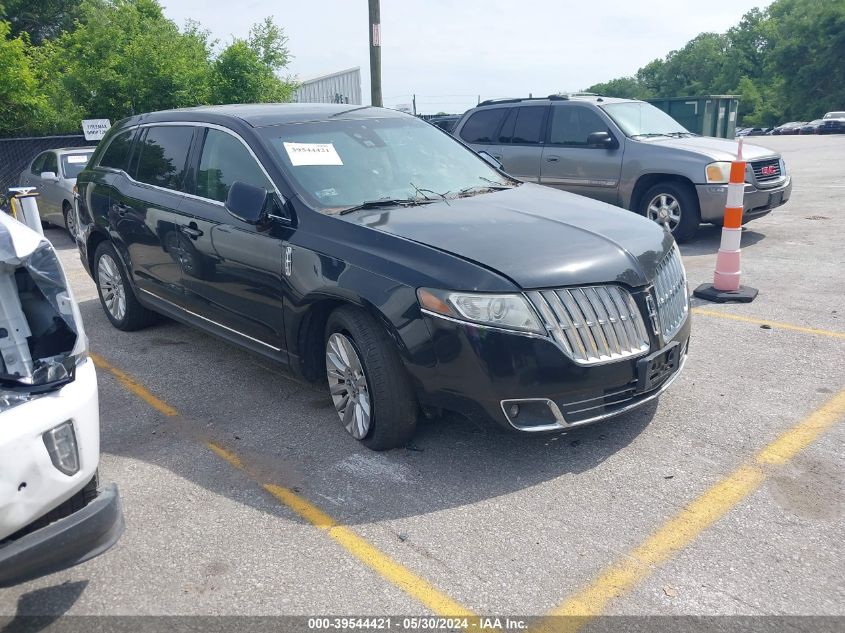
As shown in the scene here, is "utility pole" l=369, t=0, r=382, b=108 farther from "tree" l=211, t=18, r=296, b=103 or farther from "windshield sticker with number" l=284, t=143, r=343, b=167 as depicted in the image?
"windshield sticker with number" l=284, t=143, r=343, b=167

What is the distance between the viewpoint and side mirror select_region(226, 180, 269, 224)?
13.6ft

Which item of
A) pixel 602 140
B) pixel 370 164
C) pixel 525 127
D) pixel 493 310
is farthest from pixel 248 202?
pixel 525 127

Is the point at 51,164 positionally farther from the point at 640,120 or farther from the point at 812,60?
the point at 812,60

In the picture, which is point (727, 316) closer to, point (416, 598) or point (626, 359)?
point (626, 359)

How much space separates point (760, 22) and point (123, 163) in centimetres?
10734

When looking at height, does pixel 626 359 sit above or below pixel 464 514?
above

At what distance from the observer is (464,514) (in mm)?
3383

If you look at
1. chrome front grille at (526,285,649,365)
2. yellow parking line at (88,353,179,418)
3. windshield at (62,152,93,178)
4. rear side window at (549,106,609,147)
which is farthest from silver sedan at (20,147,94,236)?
chrome front grille at (526,285,649,365)

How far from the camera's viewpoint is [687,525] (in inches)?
127

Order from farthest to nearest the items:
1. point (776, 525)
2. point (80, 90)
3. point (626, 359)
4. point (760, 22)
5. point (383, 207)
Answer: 1. point (760, 22)
2. point (80, 90)
3. point (383, 207)
4. point (626, 359)
5. point (776, 525)

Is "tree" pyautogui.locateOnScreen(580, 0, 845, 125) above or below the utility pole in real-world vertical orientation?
above

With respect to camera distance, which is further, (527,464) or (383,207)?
(383,207)

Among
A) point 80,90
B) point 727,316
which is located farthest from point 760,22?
point 727,316

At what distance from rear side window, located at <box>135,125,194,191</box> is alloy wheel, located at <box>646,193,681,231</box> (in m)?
6.09
